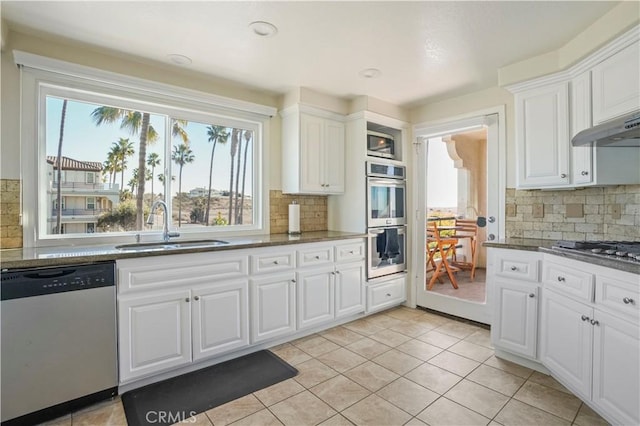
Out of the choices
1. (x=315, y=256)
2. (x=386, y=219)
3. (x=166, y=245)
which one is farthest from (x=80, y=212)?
(x=386, y=219)

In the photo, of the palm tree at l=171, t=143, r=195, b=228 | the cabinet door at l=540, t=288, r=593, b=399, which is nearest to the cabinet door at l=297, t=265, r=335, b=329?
the palm tree at l=171, t=143, r=195, b=228

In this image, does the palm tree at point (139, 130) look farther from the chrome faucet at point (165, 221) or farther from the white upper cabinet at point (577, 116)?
the white upper cabinet at point (577, 116)

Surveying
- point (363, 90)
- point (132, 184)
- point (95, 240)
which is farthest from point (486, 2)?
point (95, 240)

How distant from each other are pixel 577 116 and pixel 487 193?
103 centimetres

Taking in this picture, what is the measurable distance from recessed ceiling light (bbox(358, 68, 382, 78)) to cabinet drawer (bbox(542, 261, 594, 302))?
1.99 meters

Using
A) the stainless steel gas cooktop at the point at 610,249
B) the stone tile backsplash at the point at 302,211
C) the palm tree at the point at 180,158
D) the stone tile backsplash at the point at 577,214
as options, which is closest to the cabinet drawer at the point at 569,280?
the stainless steel gas cooktop at the point at 610,249

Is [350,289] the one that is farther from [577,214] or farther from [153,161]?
[153,161]

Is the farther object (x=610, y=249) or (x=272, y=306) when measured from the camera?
(x=272, y=306)

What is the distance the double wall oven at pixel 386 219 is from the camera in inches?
136

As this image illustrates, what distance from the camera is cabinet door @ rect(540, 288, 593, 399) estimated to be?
5.92 feet

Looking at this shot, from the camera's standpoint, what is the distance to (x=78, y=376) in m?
1.86

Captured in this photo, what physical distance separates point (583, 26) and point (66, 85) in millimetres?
→ 3596

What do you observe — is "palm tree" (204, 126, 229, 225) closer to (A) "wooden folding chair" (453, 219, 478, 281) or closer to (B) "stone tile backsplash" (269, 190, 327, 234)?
(B) "stone tile backsplash" (269, 190, 327, 234)

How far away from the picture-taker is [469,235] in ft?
12.3
